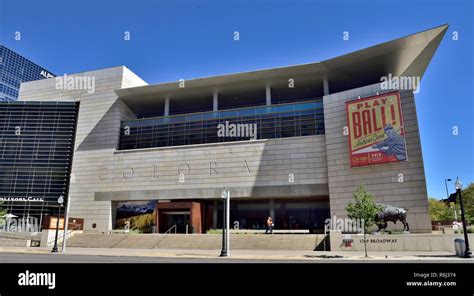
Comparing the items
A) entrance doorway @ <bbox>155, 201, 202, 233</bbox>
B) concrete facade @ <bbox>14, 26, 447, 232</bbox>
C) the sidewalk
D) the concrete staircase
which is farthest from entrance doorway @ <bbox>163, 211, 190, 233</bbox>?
the sidewalk

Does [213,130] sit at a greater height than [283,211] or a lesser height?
greater

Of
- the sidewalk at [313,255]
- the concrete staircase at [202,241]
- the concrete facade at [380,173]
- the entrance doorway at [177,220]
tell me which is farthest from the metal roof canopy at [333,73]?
the sidewalk at [313,255]

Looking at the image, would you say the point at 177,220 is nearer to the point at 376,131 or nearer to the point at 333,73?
the point at 376,131

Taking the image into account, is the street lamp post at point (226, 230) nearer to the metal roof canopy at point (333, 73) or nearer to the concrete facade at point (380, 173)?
the concrete facade at point (380, 173)

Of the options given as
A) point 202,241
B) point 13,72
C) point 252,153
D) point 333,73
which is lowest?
point 202,241

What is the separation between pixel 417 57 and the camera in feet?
135

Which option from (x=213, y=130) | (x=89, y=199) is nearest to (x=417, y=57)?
(x=213, y=130)

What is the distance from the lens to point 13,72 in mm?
153750

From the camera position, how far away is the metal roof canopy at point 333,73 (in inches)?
1543

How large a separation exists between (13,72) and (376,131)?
563ft

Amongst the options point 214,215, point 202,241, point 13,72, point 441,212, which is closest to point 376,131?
point 202,241

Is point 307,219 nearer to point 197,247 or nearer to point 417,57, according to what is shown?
point 197,247

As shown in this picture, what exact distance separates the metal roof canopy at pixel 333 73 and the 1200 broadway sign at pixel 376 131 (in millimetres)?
6695
